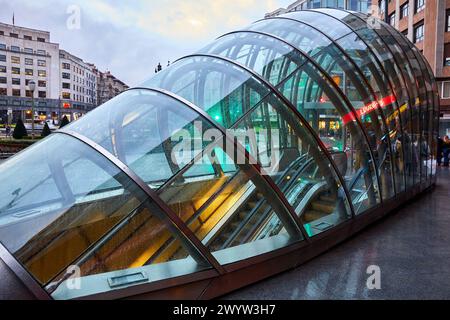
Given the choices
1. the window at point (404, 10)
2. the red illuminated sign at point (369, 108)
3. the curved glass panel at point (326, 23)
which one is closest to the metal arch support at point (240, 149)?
the red illuminated sign at point (369, 108)

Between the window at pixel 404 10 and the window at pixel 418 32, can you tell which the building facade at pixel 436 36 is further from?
the window at pixel 404 10

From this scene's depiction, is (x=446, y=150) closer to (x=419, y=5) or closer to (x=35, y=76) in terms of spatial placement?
(x=419, y=5)

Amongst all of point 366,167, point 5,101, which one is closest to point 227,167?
point 366,167

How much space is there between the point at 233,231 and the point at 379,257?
2.39 meters

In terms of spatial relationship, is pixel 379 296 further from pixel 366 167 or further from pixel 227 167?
pixel 366 167

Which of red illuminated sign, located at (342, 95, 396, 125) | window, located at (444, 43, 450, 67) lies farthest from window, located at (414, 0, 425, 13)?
red illuminated sign, located at (342, 95, 396, 125)

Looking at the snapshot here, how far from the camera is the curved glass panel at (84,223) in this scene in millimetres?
3502

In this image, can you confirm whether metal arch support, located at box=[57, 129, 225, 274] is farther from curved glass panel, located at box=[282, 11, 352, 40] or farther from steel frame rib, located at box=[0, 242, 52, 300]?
curved glass panel, located at box=[282, 11, 352, 40]

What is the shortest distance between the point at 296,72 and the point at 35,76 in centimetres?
9545

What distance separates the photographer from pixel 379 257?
5.18 metres

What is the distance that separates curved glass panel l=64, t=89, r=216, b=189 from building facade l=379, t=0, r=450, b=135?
113 ft

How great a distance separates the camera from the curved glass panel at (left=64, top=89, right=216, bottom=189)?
4.19m

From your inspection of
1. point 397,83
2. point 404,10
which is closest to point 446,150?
point 397,83

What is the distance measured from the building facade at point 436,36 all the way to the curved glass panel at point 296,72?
30.5 m
